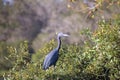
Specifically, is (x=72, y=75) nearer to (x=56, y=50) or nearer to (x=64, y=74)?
(x=64, y=74)

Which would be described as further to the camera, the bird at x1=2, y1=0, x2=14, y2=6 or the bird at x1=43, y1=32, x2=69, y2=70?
the bird at x1=2, y1=0, x2=14, y2=6

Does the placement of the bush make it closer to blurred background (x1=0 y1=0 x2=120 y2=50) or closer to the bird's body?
the bird's body

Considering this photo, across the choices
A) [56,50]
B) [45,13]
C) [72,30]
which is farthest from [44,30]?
[56,50]

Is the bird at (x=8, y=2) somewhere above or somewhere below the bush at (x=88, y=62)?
below

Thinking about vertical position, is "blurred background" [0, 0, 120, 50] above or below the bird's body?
below

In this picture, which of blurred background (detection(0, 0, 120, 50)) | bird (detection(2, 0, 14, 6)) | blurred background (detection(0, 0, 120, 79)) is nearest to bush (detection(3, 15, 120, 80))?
blurred background (detection(0, 0, 120, 79))

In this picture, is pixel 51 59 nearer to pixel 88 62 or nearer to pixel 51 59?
pixel 51 59

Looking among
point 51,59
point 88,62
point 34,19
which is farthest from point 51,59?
point 34,19

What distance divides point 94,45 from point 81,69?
563mm

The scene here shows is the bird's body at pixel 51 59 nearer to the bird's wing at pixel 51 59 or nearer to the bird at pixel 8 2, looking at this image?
the bird's wing at pixel 51 59

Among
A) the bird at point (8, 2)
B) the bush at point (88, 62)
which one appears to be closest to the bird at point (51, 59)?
A: the bush at point (88, 62)

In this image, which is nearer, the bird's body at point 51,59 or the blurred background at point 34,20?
the bird's body at point 51,59

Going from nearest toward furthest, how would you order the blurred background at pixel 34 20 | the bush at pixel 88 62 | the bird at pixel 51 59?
the bush at pixel 88 62
the bird at pixel 51 59
the blurred background at pixel 34 20

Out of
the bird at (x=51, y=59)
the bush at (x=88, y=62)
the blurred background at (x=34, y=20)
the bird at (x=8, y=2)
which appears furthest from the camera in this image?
the bird at (x=8, y=2)
